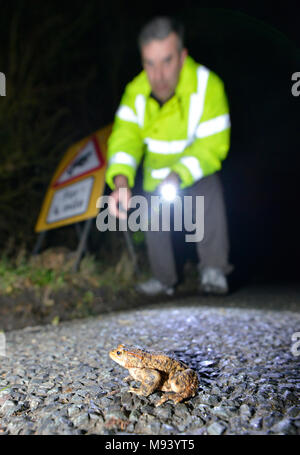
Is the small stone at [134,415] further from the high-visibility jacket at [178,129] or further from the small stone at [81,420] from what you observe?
the high-visibility jacket at [178,129]

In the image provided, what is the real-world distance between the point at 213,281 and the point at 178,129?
2079 millimetres

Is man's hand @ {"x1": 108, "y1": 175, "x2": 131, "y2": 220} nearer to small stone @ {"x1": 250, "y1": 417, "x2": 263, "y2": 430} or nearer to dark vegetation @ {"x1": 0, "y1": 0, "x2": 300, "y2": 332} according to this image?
dark vegetation @ {"x1": 0, "y1": 0, "x2": 300, "y2": 332}

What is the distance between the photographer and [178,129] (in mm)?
4477

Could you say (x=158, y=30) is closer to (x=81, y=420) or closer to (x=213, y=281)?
(x=213, y=281)

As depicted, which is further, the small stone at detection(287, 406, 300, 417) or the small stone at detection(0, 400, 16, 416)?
the small stone at detection(0, 400, 16, 416)

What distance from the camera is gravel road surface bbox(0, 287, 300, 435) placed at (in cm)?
142

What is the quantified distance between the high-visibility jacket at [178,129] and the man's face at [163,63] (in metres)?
0.11

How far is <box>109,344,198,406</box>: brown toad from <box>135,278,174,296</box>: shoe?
3204 millimetres

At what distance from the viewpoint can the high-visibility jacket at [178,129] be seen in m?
4.27

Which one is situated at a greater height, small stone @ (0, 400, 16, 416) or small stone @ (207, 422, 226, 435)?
small stone @ (0, 400, 16, 416)

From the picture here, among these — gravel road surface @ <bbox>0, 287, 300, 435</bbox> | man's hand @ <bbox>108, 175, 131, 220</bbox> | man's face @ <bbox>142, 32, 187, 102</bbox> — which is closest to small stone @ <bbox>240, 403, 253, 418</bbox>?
gravel road surface @ <bbox>0, 287, 300, 435</bbox>

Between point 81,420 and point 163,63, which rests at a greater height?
point 163,63

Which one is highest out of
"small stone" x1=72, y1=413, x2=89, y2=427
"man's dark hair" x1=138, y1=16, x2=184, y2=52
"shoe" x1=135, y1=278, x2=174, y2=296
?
"man's dark hair" x1=138, y1=16, x2=184, y2=52

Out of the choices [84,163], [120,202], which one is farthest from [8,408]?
[84,163]
